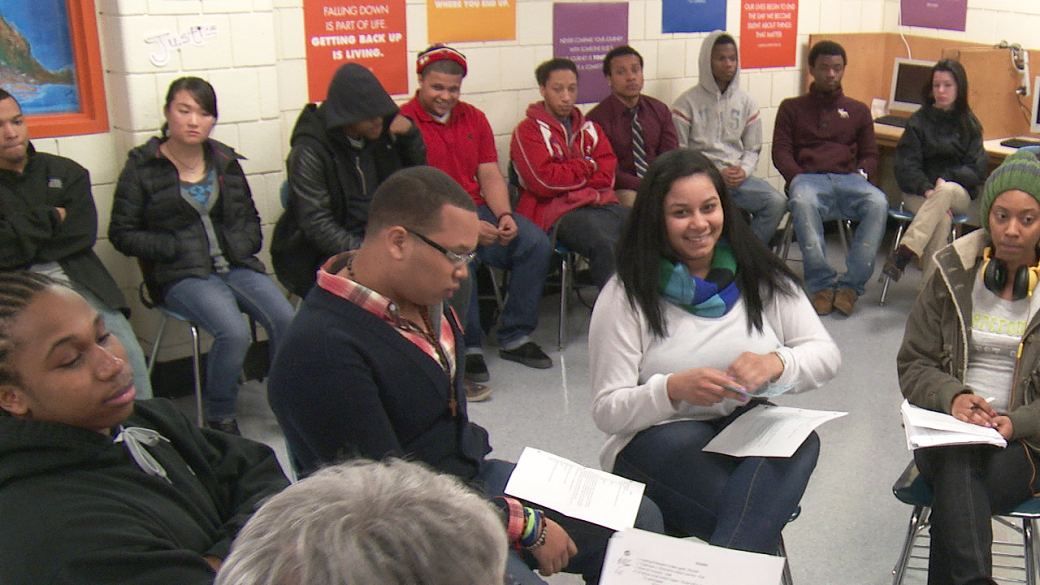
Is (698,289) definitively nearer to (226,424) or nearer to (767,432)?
(767,432)

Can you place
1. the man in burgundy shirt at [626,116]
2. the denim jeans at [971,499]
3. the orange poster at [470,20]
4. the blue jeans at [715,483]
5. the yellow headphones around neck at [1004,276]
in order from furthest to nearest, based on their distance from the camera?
the man in burgundy shirt at [626,116] → the orange poster at [470,20] → the yellow headphones around neck at [1004,276] → the denim jeans at [971,499] → the blue jeans at [715,483]

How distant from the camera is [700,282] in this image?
218 centimetres

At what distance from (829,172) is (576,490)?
3681 mm

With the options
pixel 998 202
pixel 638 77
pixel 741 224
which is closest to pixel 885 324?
pixel 638 77

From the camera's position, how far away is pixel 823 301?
469 centimetres

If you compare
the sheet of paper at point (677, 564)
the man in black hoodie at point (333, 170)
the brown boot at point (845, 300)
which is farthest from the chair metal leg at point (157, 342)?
the brown boot at point (845, 300)

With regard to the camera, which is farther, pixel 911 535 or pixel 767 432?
pixel 911 535

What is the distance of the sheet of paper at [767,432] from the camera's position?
78.5 inches

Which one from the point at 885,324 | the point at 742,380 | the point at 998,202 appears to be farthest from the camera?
the point at 885,324

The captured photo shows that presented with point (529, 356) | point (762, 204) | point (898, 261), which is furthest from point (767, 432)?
point (762, 204)

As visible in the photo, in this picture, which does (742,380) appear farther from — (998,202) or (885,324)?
(885,324)

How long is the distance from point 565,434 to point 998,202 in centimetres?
164

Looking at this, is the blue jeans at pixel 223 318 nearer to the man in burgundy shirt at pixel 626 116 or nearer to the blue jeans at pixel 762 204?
the man in burgundy shirt at pixel 626 116

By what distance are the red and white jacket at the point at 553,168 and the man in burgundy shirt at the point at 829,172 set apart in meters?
1.16
